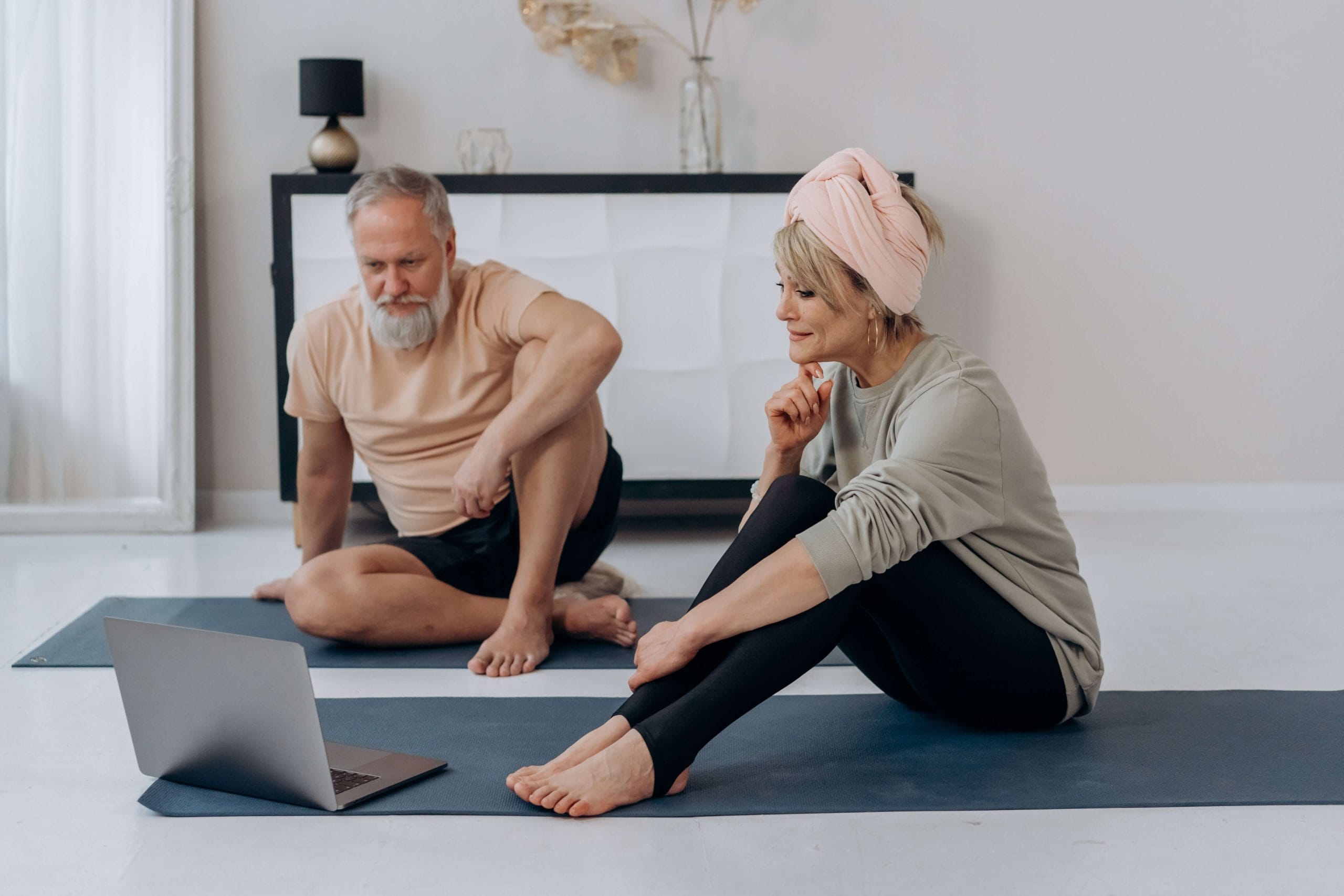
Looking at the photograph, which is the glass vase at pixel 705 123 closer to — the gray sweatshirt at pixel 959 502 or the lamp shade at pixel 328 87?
the lamp shade at pixel 328 87

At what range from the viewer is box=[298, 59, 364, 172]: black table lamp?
13.2 ft

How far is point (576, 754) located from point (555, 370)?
39.0 inches

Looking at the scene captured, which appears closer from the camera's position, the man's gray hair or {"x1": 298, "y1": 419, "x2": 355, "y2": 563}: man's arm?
the man's gray hair

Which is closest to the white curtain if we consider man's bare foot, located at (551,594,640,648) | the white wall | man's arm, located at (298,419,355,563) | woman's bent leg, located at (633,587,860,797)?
the white wall

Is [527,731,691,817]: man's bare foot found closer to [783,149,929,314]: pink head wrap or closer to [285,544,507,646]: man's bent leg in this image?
[783,149,929,314]: pink head wrap

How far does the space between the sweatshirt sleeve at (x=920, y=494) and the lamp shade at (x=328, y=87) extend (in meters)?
2.66

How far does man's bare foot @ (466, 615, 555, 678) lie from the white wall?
2064 millimetres

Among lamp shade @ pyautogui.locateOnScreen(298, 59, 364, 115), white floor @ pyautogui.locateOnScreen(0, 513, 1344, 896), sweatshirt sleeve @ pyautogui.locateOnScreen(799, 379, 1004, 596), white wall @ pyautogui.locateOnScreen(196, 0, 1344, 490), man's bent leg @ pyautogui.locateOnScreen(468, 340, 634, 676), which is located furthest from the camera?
white wall @ pyautogui.locateOnScreen(196, 0, 1344, 490)

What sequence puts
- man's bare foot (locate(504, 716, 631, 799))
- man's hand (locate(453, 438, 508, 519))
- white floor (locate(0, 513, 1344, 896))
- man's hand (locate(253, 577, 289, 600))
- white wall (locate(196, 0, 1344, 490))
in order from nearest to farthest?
white floor (locate(0, 513, 1344, 896)) → man's bare foot (locate(504, 716, 631, 799)) → man's hand (locate(453, 438, 508, 519)) → man's hand (locate(253, 577, 289, 600)) → white wall (locate(196, 0, 1344, 490))

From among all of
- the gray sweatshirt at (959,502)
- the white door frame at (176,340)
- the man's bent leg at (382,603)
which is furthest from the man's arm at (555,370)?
the white door frame at (176,340)

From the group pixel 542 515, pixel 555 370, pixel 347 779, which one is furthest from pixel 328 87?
pixel 347 779

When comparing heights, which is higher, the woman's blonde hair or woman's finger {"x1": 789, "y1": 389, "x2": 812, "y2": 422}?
the woman's blonde hair

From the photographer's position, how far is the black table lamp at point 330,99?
4.01m

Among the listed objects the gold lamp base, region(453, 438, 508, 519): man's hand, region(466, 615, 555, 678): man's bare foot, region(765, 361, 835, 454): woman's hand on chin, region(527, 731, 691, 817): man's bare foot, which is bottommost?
region(466, 615, 555, 678): man's bare foot
